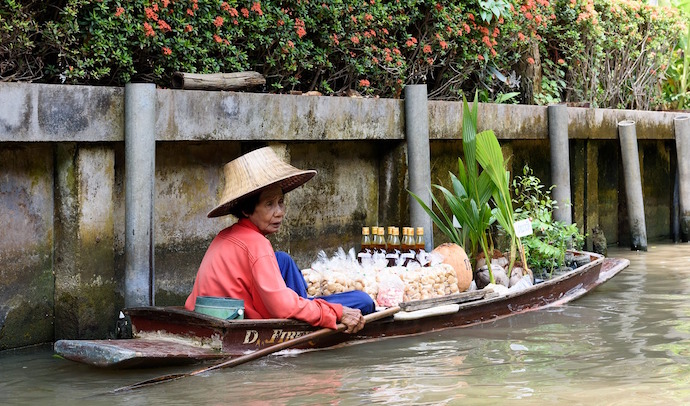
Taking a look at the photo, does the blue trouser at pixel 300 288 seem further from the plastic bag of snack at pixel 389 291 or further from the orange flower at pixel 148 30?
the orange flower at pixel 148 30

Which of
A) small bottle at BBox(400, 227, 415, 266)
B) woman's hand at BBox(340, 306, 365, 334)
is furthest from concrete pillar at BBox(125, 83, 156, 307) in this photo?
small bottle at BBox(400, 227, 415, 266)

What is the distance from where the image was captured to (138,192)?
20.3 ft

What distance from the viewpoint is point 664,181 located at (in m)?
14.2

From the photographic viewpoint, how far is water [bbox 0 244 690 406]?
16.6 feet

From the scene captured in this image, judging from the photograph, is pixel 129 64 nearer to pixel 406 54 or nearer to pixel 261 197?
pixel 261 197

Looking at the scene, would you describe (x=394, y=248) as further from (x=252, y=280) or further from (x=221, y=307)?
(x=221, y=307)

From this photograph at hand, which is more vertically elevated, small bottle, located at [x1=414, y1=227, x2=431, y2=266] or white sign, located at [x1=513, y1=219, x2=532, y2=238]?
white sign, located at [x1=513, y1=219, x2=532, y2=238]

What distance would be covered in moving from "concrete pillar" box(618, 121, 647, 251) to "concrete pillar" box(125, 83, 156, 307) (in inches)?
282

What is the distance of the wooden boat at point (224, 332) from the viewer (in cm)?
535

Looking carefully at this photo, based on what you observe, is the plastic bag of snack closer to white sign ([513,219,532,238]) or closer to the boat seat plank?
the boat seat plank

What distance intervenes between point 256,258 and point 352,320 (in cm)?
74

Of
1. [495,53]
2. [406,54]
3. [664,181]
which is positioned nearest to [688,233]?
[664,181]

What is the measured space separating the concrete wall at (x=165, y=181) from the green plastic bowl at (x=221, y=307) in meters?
0.93

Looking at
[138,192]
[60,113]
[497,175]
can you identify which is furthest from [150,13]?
[497,175]
